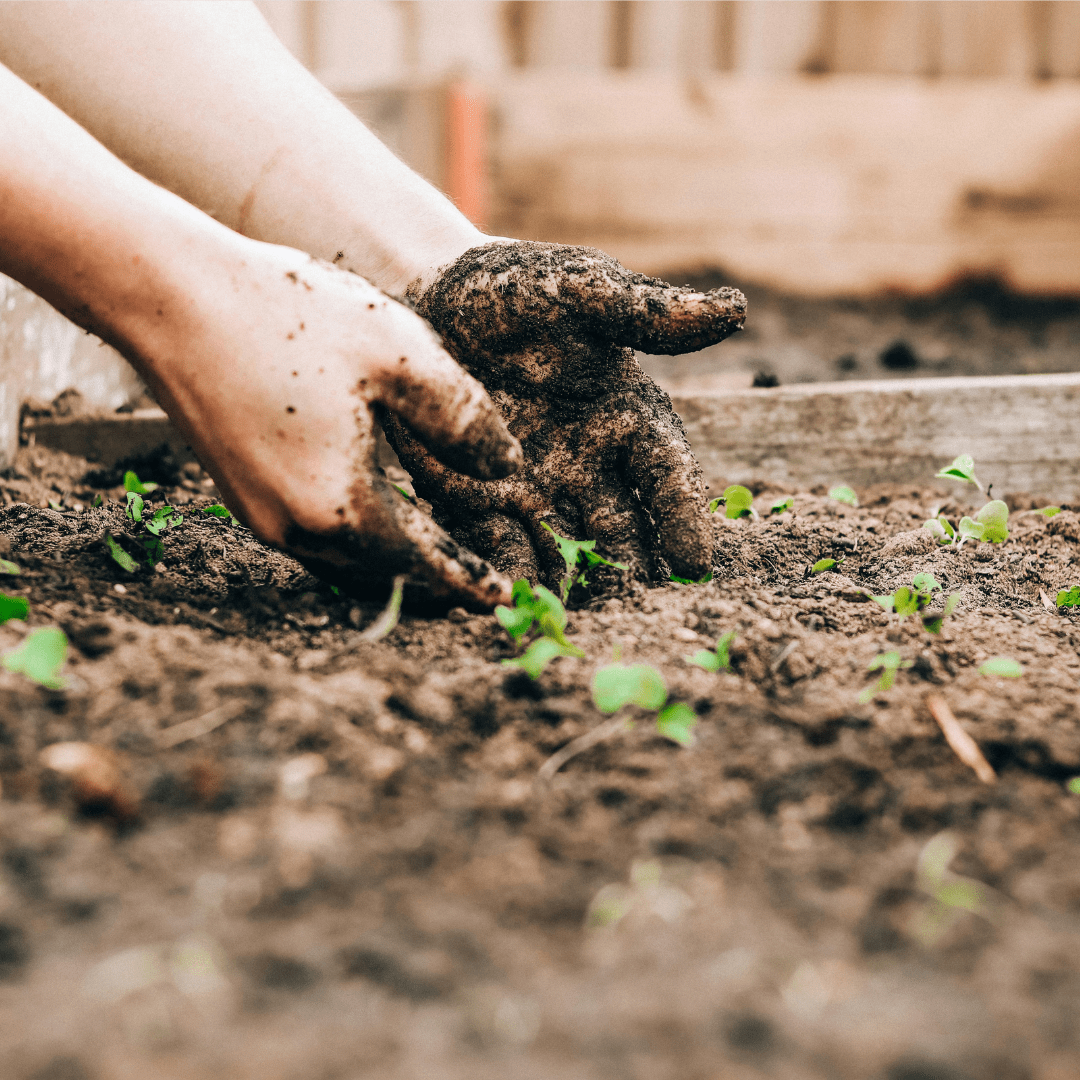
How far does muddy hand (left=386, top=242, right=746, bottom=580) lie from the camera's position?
138 centimetres

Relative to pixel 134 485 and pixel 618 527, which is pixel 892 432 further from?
pixel 134 485

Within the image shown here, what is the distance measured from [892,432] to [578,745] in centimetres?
162

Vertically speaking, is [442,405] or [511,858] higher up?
[442,405]

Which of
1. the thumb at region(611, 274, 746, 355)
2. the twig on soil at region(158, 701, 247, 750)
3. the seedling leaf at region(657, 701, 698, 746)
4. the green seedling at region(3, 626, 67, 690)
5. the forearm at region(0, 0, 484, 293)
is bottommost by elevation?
the seedling leaf at region(657, 701, 698, 746)

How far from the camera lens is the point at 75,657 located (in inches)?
37.5

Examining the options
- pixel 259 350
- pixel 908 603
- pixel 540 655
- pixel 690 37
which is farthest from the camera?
pixel 690 37

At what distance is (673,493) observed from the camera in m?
1.40

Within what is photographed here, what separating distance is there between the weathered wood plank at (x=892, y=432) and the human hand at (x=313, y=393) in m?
1.11

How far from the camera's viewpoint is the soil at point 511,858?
57cm

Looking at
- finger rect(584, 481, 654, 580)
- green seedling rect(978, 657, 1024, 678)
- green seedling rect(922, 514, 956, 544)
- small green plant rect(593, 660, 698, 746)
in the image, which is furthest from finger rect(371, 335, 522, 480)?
green seedling rect(922, 514, 956, 544)

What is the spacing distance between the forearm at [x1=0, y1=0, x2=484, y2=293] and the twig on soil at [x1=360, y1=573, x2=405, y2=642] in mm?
669

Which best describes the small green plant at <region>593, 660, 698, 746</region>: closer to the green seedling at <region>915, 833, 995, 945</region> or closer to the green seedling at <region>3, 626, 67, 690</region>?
the green seedling at <region>915, 833, 995, 945</region>

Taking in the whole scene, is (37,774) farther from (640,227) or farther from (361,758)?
(640,227)

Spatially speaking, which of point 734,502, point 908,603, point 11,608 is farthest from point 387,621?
point 734,502
